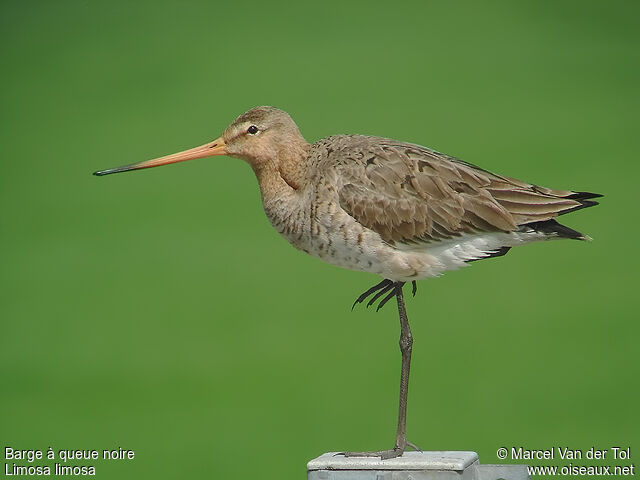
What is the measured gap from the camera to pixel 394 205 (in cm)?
506

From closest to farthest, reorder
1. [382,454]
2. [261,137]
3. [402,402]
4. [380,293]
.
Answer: [382,454] < [402,402] < [261,137] < [380,293]

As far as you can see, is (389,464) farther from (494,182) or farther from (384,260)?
(494,182)

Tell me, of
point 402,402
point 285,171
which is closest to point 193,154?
point 285,171

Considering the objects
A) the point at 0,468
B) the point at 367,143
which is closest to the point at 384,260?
the point at 367,143

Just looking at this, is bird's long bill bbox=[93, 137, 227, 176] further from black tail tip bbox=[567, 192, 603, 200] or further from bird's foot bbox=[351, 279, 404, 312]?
black tail tip bbox=[567, 192, 603, 200]

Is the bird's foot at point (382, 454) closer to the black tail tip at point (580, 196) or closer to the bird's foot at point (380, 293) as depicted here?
the bird's foot at point (380, 293)

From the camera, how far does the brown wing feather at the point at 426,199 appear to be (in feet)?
16.5

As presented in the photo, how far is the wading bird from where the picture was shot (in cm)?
502

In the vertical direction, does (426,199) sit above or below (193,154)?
below

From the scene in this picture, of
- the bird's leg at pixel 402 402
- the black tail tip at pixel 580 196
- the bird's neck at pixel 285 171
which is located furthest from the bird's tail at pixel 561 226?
the bird's neck at pixel 285 171

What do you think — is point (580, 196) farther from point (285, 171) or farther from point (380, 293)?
point (285, 171)

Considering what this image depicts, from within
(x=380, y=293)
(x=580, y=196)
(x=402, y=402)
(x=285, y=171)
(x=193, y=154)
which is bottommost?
(x=402, y=402)

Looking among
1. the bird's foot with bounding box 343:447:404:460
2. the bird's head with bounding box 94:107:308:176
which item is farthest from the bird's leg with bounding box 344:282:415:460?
the bird's head with bounding box 94:107:308:176

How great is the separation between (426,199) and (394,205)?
154mm
